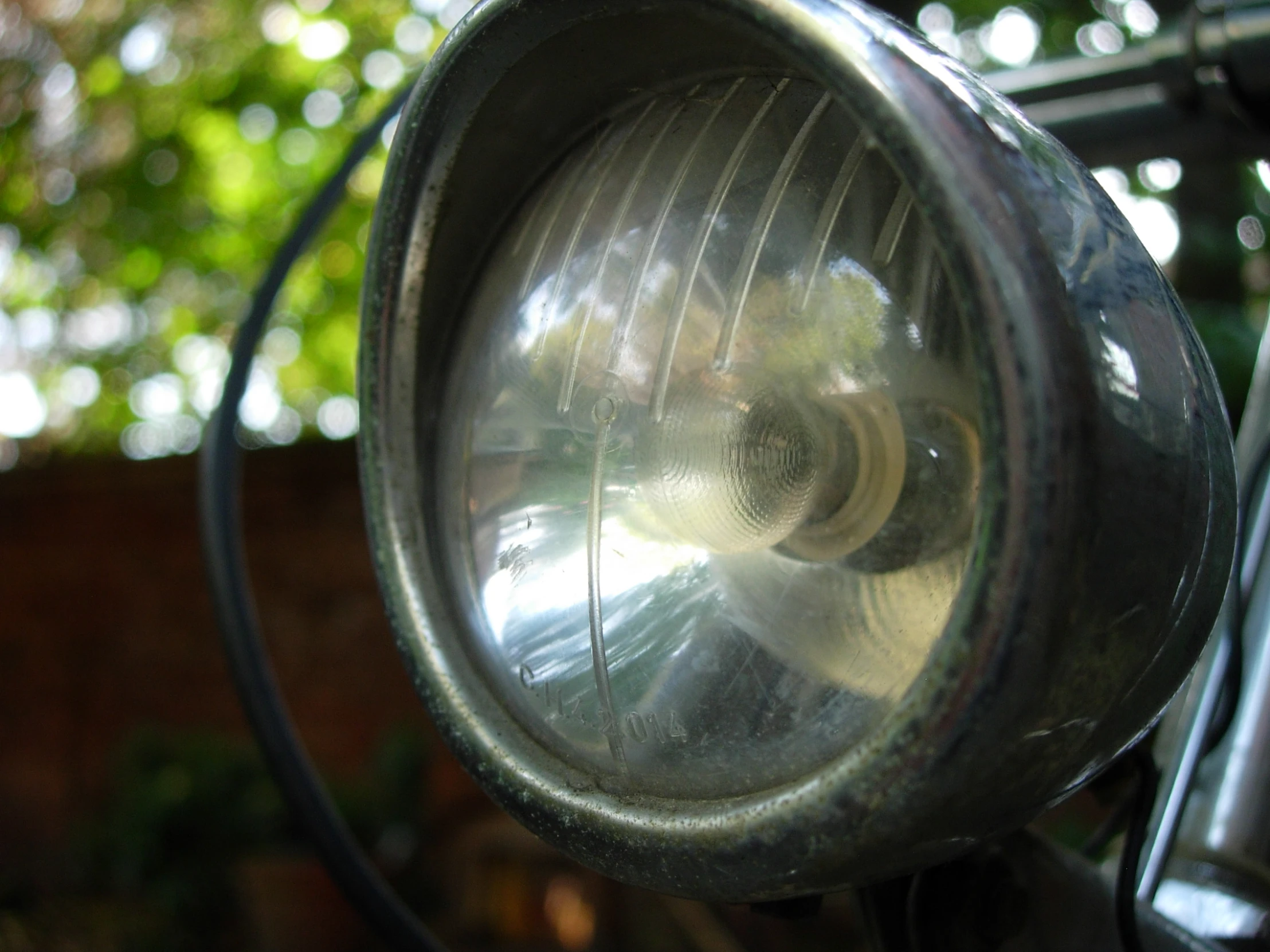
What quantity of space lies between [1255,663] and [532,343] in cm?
44

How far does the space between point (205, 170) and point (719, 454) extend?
491cm

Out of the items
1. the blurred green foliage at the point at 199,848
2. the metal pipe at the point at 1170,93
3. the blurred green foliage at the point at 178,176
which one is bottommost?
the blurred green foliage at the point at 199,848

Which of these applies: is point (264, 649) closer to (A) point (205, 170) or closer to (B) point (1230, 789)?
(B) point (1230, 789)

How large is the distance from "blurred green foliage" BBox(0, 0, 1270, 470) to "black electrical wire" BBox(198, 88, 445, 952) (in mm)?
2928

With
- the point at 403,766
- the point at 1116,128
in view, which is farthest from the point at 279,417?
the point at 1116,128

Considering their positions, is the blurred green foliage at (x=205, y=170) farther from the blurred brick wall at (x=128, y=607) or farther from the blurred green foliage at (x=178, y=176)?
the blurred brick wall at (x=128, y=607)

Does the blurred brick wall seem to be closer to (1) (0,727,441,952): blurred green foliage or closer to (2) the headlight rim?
(1) (0,727,441,952): blurred green foliage

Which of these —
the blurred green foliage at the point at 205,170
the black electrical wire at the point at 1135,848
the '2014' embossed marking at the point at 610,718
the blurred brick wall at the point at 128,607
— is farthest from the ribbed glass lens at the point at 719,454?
→ the blurred brick wall at the point at 128,607

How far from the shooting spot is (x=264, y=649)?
780mm

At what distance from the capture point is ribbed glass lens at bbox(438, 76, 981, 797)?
35cm

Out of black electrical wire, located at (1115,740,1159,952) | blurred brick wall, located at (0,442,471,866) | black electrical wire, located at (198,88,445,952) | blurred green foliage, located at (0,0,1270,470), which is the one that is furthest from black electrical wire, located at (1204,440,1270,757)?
blurred brick wall, located at (0,442,471,866)

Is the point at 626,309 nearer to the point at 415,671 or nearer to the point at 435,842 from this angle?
the point at 415,671

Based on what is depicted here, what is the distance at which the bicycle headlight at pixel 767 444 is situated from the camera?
0.92ft

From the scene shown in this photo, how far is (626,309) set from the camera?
416 mm
